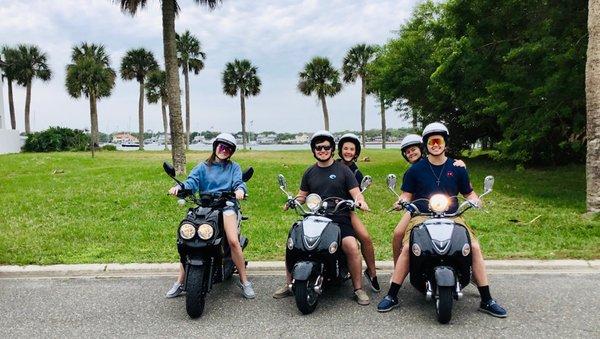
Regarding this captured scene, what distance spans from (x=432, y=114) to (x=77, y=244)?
24.9m

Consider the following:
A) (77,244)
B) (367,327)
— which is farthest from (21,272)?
(367,327)

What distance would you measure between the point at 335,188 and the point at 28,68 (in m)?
60.4

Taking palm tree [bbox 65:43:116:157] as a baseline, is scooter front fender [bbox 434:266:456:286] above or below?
below

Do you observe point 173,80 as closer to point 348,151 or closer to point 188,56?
point 348,151

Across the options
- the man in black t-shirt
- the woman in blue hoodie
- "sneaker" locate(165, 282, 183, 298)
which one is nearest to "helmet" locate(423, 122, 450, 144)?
the man in black t-shirt

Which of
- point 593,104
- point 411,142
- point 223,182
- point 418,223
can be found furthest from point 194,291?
point 593,104

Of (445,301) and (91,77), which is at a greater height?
(91,77)

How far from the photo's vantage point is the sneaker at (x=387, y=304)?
15.1 ft

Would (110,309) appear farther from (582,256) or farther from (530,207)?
(530,207)

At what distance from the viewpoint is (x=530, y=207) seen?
11773 millimetres

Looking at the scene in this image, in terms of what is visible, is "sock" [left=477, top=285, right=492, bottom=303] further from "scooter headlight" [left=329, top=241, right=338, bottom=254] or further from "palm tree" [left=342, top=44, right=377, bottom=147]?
"palm tree" [left=342, top=44, right=377, bottom=147]

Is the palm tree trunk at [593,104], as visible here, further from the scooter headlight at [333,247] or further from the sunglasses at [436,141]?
the scooter headlight at [333,247]

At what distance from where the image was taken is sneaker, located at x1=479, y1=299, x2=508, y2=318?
4434 mm

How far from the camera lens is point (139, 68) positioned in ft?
172
